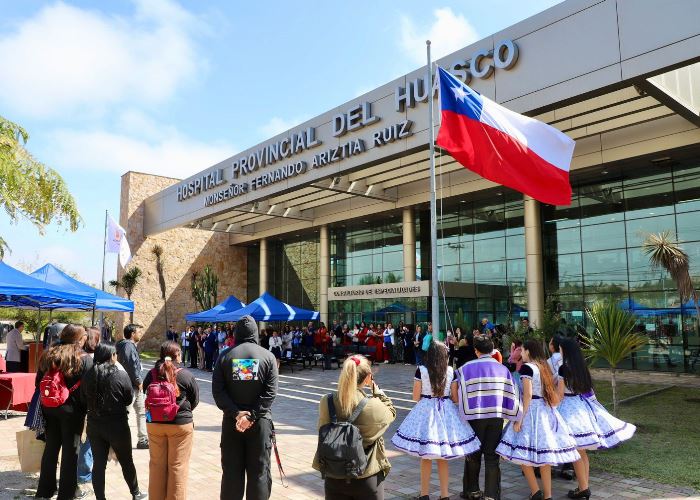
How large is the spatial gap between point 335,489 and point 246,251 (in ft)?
114

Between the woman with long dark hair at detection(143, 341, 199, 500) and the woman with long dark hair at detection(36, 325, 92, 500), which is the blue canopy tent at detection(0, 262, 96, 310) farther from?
the woman with long dark hair at detection(143, 341, 199, 500)

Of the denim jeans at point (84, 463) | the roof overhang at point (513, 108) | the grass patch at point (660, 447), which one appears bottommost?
the grass patch at point (660, 447)

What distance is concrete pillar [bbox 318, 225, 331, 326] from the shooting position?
2997 centimetres

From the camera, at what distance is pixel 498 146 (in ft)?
28.3

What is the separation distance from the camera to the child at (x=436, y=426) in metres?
5.26

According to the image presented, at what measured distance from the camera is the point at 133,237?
33312mm

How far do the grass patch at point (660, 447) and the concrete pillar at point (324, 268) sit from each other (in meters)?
19.6

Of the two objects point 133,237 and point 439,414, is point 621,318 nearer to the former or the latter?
point 439,414

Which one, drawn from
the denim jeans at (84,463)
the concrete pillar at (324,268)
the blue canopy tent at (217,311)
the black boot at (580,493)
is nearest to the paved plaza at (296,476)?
the black boot at (580,493)

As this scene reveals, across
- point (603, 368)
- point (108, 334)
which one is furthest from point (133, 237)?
point (603, 368)

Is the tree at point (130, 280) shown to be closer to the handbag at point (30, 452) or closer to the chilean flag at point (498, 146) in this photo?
the handbag at point (30, 452)

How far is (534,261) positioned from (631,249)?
3.33 meters

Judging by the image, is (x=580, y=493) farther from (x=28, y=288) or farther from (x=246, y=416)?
(x=28, y=288)

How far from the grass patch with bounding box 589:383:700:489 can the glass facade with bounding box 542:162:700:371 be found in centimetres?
658
